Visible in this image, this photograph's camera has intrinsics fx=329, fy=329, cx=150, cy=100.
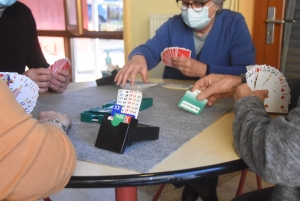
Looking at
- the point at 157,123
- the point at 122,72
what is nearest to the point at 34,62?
the point at 122,72

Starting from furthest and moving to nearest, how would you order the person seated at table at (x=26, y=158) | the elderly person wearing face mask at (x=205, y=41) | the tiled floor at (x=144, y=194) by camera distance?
the tiled floor at (x=144, y=194) < the elderly person wearing face mask at (x=205, y=41) < the person seated at table at (x=26, y=158)

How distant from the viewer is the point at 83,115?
99 cm

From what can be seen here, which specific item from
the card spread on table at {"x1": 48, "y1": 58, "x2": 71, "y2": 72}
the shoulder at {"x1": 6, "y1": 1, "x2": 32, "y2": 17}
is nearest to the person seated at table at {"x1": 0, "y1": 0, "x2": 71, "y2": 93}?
the shoulder at {"x1": 6, "y1": 1, "x2": 32, "y2": 17}

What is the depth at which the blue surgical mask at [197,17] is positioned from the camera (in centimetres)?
167

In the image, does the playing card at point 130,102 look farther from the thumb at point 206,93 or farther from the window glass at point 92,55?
the window glass at point 92,55

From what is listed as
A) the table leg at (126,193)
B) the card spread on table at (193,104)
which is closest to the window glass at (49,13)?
the card spread on table at (193,104)

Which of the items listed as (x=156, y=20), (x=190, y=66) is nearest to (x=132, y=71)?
(x=190, y=66)

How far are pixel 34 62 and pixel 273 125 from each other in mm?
1481

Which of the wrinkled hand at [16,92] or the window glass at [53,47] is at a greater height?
the wrinkled hand at [16,92]

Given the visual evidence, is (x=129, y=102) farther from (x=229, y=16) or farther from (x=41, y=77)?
(x=229, y=16)

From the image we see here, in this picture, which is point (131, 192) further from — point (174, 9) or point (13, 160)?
point (174, 9)

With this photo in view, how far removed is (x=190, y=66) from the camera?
1.51 m

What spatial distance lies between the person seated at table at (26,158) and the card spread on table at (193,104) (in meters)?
0.50

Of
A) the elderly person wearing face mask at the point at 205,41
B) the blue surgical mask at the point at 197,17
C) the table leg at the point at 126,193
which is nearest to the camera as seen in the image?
the table leg at the point at 126,193
